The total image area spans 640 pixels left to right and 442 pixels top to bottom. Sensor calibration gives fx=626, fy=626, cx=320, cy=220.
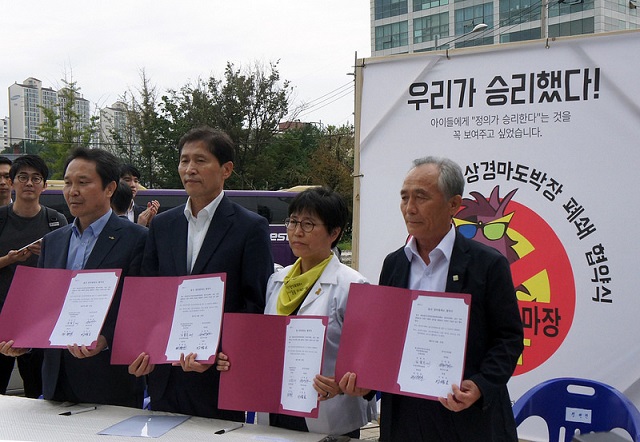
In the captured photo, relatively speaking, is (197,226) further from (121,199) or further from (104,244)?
(121,199)

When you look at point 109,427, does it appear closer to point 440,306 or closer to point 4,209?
point 440,306

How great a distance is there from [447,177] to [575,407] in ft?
5.01

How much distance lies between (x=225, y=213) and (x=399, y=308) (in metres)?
0.86

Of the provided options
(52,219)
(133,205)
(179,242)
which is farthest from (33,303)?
(133,205)

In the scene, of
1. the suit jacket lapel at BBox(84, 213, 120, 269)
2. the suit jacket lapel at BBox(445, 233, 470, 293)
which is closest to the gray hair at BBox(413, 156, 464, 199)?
the suit jacket lapel at BBox(445, 233, 470, 293)

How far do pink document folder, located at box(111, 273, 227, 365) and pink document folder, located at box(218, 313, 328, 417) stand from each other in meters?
0.20

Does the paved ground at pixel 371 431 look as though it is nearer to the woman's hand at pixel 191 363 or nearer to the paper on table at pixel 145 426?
the paper on table at pixel 145 426

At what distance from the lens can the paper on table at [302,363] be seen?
6.63 feet

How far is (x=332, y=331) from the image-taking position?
2.28m

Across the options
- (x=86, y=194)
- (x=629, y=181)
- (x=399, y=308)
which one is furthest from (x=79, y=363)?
(x=629, y=181)

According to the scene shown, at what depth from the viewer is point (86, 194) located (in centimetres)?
253

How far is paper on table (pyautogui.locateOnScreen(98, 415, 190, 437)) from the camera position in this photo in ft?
6.68

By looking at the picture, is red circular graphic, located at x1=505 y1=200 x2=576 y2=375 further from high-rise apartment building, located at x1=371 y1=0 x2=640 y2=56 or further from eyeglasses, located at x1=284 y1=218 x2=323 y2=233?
high-rise apartment building, located at x1=371 y1=0 x2=640 y2=56

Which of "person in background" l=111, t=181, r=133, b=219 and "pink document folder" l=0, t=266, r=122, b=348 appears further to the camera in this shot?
"person in background" l=111, t=181, r=133, b=219
